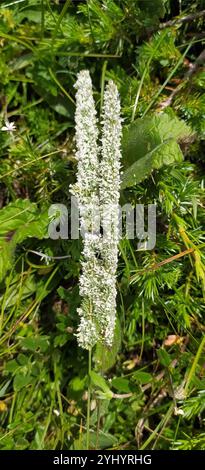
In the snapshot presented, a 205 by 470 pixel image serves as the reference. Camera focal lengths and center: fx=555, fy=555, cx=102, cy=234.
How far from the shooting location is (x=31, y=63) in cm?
202

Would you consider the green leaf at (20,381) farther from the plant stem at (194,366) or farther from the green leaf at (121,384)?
the plant stem at (194,366)

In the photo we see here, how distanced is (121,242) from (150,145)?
0.31 m

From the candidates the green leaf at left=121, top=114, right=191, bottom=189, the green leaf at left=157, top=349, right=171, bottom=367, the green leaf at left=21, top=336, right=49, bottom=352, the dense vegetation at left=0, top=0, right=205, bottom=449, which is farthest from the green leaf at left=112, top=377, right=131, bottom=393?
the green leaf at left=121, top=114, right=191, bottom=189

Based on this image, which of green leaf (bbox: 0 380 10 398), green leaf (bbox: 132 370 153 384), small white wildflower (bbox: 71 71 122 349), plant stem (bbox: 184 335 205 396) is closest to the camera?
small white wildflower (bbox: 71 71 122 349)

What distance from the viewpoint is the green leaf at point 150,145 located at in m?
1.56

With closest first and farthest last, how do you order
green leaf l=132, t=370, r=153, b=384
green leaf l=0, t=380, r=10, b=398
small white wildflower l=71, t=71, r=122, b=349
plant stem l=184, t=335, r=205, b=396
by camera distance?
small white wildflower l=71, t=71, r=122, b=349 < plant stem l=184, t=335, r=205, b=396 < green leaf l=132, t=370, r=153, b=384 < green leaf l=0, t=380, r=10, b=398

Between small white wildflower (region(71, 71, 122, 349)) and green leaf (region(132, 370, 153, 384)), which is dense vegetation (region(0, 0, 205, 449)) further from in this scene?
small white wildflower (region(71, 71, 122, 349))

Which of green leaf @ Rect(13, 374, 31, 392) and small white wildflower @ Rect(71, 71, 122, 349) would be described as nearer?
small white wildflower @ Rect(71, 71, 122, 349)

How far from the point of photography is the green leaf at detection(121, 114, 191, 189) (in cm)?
156

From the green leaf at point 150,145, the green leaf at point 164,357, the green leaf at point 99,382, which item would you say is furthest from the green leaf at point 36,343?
the green leaf at point 150,145

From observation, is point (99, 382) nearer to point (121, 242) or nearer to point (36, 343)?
point (36, 343)

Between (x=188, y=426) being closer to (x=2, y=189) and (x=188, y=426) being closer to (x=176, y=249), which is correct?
(x=176, y=249)
